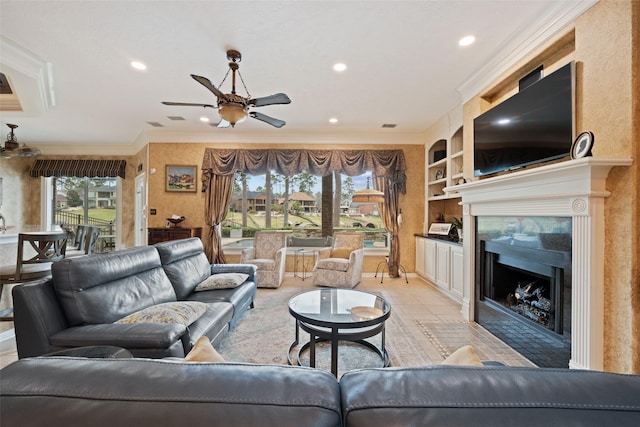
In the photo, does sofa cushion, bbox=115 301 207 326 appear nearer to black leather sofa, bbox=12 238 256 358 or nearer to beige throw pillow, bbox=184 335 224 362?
black leather sofa, bbox=12 238 256 358

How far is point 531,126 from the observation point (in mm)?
2324

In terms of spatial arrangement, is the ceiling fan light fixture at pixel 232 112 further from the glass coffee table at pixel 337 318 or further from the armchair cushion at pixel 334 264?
the armchair cushion at pixel 334 264

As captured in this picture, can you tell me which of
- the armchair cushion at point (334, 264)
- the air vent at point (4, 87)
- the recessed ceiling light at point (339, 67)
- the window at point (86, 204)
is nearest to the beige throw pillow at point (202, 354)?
the recessed ceiling light at point (339, 67)

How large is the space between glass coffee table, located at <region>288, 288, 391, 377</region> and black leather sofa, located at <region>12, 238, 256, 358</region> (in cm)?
67

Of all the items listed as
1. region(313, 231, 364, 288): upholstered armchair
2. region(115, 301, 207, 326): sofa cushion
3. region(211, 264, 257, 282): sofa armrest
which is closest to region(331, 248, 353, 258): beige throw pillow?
region(313, 231, 364, 288): upholstered armchair

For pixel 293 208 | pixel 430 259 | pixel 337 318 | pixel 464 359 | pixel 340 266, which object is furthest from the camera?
pixel 293 208

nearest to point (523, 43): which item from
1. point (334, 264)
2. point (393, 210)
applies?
point (393, 210)

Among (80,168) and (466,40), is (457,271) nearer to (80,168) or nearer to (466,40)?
(466,40)

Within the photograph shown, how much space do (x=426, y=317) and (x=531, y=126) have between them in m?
2.27

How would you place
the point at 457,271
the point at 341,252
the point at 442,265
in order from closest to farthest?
1. the point at 457,271
2. the point at 442,265
3. the point at 341,252

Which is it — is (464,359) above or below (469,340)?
above

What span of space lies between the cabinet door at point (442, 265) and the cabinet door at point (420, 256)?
1.93 ft

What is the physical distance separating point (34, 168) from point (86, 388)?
27.2ft

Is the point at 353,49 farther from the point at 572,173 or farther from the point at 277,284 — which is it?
the point at 277,284
